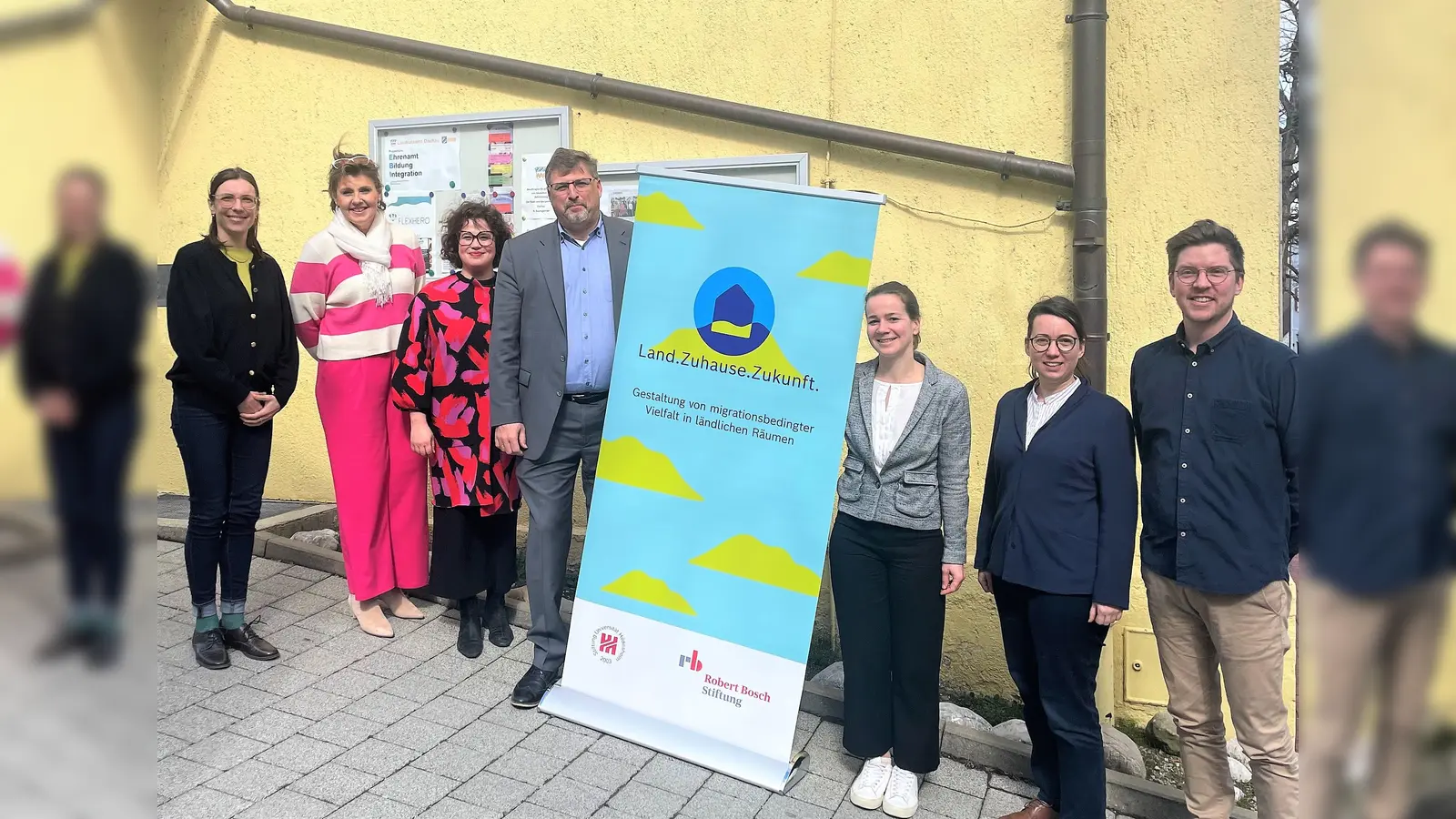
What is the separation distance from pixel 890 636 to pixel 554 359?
1625mm

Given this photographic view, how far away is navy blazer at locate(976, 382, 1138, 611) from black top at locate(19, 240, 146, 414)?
8.71 feet

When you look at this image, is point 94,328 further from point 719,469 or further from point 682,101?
point 682,101

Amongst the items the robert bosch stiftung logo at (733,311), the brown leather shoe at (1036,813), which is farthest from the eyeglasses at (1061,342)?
the brown leather shoe at (1036,813)

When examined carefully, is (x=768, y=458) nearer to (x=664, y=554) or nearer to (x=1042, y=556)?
(x=664, y=554)

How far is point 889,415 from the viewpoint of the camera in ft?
10.3

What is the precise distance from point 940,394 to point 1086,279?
1257 millimetres

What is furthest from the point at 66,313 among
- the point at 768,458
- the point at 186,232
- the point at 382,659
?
the point at 186,232

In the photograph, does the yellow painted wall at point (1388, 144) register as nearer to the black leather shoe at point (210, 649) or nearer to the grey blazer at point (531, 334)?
the grey blazer at point (531, 334)

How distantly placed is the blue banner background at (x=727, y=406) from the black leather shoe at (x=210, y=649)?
5.11 feet

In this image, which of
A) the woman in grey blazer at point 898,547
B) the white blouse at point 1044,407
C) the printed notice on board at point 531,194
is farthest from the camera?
the printed notice on board at point 531,194

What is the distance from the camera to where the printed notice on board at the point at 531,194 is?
514 centimetres

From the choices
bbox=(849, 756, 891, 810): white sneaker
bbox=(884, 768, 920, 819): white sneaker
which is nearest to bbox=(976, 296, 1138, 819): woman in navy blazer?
bbox=(884, 768, 920, 819): white sneaker

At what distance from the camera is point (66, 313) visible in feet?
1.57

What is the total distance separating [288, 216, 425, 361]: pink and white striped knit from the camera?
13.3 ft
